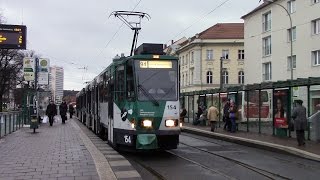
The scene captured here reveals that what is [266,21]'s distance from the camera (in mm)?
65062

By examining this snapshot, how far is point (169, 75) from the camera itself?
1575cm

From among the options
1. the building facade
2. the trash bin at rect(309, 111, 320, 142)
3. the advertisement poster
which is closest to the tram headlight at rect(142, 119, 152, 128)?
the trash bin at rect(309, 111, 320, 142)

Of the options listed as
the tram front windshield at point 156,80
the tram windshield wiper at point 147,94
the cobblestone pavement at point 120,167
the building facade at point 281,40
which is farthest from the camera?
the building facade at point 281,40

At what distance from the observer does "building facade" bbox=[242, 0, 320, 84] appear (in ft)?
175

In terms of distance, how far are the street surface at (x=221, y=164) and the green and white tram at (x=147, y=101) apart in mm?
647

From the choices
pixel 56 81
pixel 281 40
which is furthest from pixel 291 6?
pixel 56 81

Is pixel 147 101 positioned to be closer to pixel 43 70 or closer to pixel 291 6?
pixel 43 70

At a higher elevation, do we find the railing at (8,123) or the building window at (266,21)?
the building window at (266,21)

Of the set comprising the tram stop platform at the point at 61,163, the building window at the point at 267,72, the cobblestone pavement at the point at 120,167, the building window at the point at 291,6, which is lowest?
the cobblestone pavement at the point at 120,167

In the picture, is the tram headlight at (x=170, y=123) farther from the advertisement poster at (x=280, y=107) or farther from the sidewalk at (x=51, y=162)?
the advertisement poster at (x=280, y=107)

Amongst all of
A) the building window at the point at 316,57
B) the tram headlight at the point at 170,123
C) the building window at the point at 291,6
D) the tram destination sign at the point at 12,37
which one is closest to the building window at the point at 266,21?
the building window at the point at 291,6

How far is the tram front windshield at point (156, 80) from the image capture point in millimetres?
15375

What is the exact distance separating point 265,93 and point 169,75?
30.1ft

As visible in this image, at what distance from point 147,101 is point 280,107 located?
28.1ft
